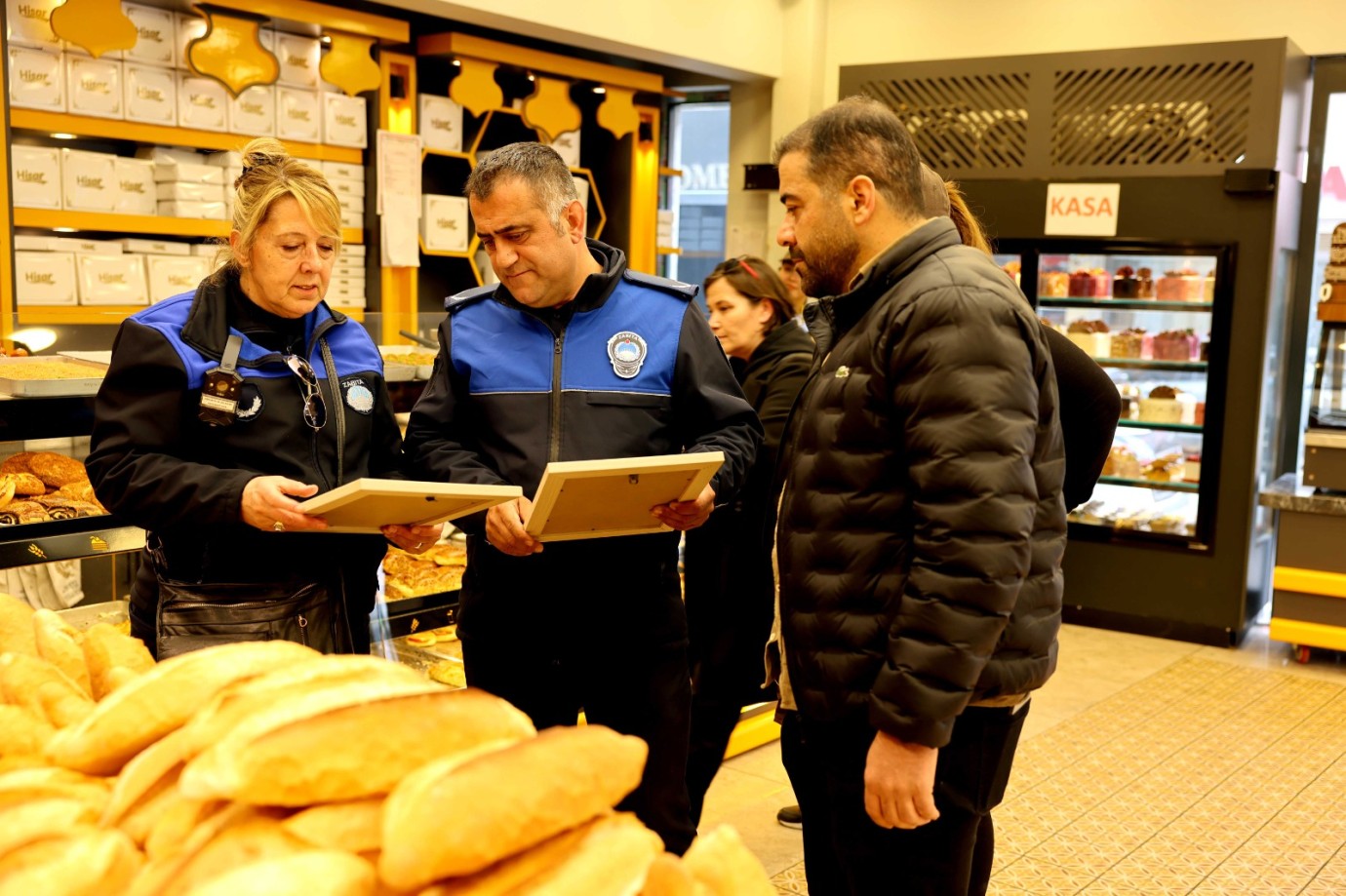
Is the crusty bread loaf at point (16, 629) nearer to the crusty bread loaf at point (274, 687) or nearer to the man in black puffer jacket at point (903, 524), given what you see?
the crusty bread loaf at point (274, 687)

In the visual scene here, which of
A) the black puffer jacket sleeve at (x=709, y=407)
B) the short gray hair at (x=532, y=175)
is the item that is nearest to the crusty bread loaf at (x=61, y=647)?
the short gray hair at (x=532, y=175)

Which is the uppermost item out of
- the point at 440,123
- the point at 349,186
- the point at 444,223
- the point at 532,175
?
the point at 440,123

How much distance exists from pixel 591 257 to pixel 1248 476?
177 inches

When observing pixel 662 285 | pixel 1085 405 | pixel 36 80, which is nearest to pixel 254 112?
pixel 36 80

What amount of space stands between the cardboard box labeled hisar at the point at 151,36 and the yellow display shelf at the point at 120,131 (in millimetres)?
268

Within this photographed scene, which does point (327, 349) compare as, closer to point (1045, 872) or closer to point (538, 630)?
point (538, 630)

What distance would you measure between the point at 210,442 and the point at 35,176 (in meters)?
3.40

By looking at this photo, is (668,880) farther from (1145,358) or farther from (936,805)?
(1145,358)

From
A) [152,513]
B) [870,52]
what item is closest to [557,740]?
[152,513]

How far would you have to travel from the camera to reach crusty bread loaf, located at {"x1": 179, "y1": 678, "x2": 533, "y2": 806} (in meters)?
0.74

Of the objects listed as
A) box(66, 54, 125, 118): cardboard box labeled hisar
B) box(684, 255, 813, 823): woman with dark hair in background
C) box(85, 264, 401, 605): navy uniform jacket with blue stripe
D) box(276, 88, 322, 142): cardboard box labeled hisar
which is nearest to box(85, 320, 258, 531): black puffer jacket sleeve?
box(85, 264, 401, 605): navy uniform jacket with blue stripe

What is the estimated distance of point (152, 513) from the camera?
202 centimetres

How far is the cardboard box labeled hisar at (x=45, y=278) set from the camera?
15.9 ft

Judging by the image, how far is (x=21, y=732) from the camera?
97 centimetres
